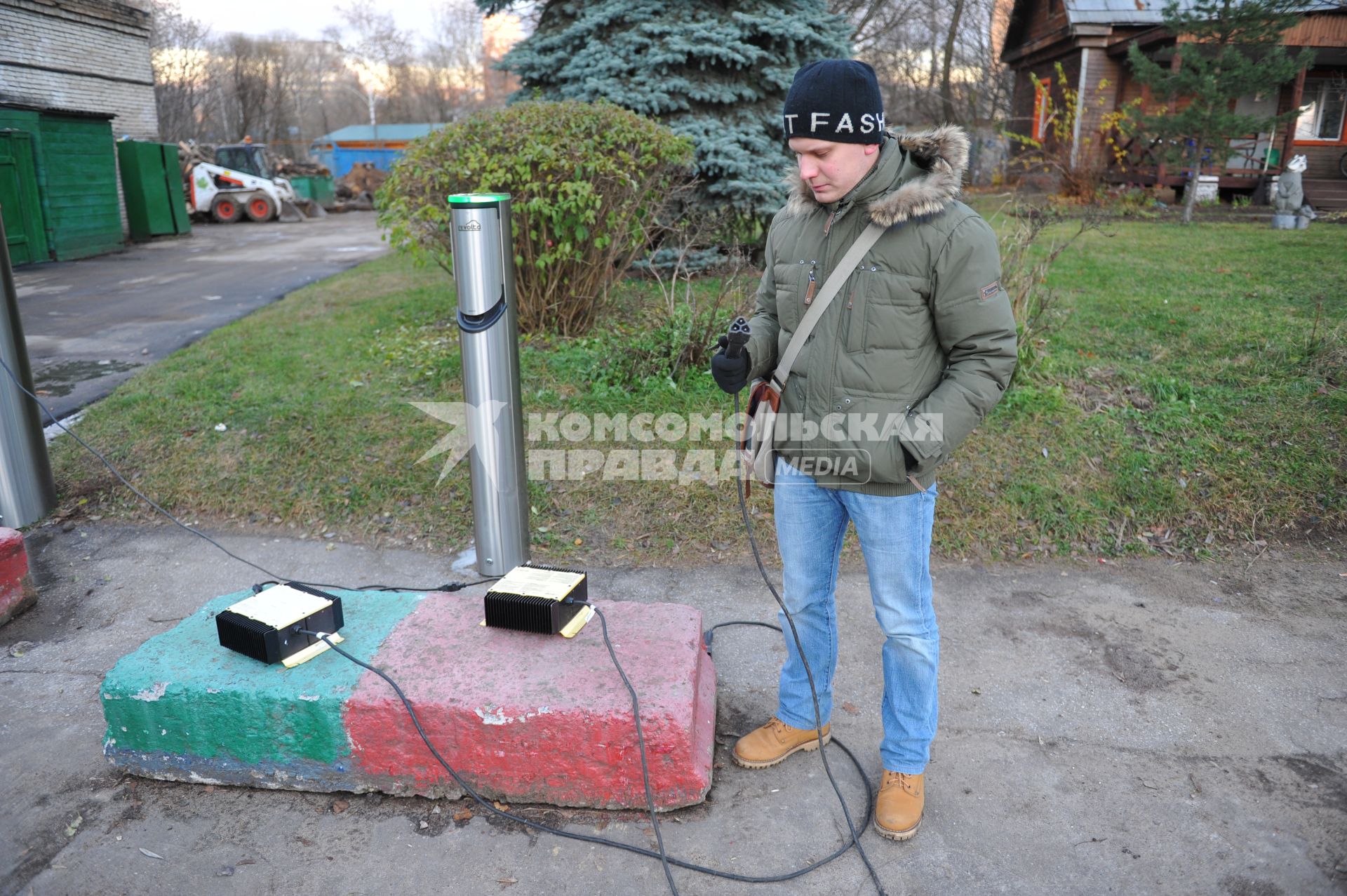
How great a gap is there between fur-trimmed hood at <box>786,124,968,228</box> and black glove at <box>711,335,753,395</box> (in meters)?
0.55

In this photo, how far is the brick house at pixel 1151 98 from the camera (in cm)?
1833

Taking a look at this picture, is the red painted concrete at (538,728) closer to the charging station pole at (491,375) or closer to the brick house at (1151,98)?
the charging station pole at (491,375)

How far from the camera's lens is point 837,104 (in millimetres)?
2354

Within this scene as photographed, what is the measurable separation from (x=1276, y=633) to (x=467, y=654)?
11.1 ft

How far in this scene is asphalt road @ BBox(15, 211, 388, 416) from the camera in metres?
7.38

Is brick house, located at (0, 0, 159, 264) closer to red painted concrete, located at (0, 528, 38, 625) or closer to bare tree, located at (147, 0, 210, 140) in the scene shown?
red painted concrete, located at (0, 528, 38, 625)

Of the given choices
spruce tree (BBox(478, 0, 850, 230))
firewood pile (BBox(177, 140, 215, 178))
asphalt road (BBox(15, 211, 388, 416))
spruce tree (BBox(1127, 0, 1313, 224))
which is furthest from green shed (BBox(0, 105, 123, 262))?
spruce tree (BBox(1127, 0, 1313, 224))

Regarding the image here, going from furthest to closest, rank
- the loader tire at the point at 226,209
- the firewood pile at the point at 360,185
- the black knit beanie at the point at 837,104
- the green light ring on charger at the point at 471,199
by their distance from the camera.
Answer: the firewood pile at the point at 360,185 → the loader tire at the point at 226,209 → the green light ring on charger at the point at 471,199 → the black knit beanie at the point at 837,104

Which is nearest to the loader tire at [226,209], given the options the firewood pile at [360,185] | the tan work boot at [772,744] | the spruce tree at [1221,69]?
the firewood pile at [360,185]

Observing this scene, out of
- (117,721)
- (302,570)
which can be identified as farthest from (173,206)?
(117,721)

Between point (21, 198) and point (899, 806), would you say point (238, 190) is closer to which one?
point (21, 198)

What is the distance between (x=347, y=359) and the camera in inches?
276

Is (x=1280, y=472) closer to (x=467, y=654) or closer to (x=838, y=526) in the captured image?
(x=838, y=526)

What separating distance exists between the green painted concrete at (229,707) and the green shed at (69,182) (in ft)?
46.8
